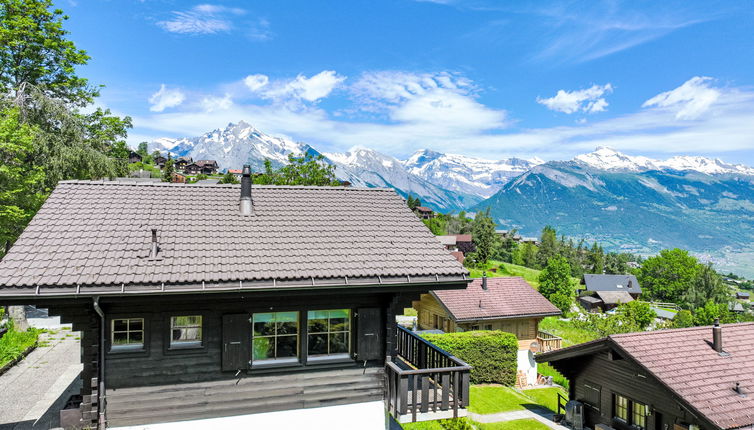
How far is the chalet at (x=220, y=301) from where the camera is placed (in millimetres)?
8891

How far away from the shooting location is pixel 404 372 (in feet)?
31.9

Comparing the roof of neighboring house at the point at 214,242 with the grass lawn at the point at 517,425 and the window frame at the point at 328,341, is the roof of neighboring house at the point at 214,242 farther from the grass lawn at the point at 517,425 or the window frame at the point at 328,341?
the grass lawn at the point at 517,425

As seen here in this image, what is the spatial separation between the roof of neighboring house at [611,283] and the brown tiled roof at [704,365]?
246 feet

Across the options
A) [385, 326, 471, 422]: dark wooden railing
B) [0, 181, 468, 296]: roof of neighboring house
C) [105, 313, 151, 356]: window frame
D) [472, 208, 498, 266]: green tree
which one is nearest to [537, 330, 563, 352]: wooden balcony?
[385, 326, 471, 422]: dark wooden railing

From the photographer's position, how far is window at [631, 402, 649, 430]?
60.1 feet

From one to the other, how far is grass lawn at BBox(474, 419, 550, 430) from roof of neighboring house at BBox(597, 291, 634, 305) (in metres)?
70.7

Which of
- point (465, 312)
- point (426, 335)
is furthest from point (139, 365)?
point (465, 312)

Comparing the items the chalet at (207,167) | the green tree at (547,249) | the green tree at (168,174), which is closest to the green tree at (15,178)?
the green tree at (168,174)

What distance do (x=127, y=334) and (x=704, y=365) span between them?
746 inches

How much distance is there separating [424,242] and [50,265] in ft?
25.3

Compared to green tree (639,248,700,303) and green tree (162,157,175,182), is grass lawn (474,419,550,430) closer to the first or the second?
green tree (162,157,175,182)

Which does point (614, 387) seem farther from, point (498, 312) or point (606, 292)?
point (606, 292)

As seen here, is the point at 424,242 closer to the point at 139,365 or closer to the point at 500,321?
the point at 139,365

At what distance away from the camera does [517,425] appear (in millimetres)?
21484
